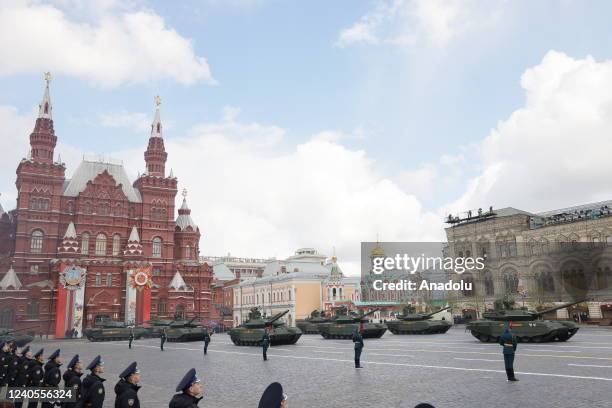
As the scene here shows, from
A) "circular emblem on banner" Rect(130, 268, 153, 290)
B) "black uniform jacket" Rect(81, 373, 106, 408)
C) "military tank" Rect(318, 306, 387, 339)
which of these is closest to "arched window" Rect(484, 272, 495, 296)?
"military tank" Rect(318, 306, 387, 339)

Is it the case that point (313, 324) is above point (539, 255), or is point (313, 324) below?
below

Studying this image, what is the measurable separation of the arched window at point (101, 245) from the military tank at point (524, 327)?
142 feet

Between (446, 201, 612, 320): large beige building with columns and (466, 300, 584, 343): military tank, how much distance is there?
14.8m

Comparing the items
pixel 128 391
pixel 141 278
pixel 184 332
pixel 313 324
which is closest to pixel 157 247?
pixel 141 278

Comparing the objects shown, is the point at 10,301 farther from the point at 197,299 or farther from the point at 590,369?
the point at 590,369

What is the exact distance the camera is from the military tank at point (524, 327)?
25.0 m

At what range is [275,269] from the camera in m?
96.2

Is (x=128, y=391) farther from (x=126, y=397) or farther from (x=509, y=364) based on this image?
(x=509, y=364)

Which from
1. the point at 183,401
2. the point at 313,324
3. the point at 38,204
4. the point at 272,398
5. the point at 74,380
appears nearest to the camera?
the point at 272,398

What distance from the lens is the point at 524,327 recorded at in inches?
1003

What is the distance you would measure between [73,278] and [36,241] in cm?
678

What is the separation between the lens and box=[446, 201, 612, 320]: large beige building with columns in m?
46.2

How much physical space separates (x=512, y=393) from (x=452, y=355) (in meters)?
9.09

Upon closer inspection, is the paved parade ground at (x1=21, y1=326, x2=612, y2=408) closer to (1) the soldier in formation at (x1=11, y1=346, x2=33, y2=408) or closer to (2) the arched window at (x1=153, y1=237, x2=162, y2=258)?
(1) the soldier in formation at (x1=11, y1=346, x2=33, y2=408)
